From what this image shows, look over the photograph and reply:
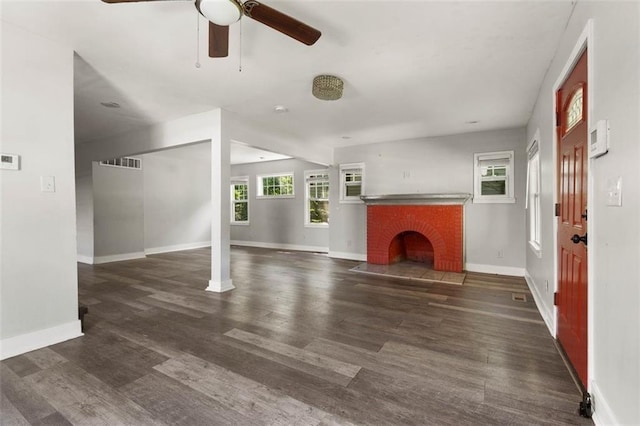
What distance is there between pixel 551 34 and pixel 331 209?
16.7ft

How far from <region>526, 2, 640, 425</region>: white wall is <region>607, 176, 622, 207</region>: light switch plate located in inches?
1.1

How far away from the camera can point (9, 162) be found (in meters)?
2.26

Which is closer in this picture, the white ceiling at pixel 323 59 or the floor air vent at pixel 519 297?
the white ceiling at pixel 323 59

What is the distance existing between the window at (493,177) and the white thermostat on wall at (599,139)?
3.89 meters

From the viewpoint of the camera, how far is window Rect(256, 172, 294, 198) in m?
8.28

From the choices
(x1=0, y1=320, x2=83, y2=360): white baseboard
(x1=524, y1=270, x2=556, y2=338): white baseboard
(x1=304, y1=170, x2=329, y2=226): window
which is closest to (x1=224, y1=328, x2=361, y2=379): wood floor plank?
(x1=0, y1=320, x2=83, y2=360): white baseboard

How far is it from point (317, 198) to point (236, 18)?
20.3ft

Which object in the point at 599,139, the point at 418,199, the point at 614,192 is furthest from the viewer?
the point at 418,199

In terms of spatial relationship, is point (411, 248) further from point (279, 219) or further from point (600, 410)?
point (600, 410)

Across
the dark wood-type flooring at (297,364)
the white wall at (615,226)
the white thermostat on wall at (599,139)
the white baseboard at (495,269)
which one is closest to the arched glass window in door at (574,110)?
the white wall at (615,226)

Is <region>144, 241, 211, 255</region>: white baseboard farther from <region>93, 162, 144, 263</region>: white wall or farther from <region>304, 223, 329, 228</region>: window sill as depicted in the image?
<region>304, 223, 329, 228</region>: window sill

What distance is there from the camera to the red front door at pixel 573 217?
6.11 feet

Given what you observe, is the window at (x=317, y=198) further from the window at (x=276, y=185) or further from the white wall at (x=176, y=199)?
the white wall at (x=176, y=199)

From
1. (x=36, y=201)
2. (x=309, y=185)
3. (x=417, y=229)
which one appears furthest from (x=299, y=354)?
(x=309, y=185)
